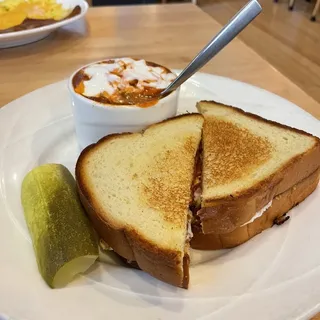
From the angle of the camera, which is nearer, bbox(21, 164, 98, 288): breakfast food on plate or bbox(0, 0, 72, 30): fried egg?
bbox(21, 164, 98, 288): breakfast food on plate

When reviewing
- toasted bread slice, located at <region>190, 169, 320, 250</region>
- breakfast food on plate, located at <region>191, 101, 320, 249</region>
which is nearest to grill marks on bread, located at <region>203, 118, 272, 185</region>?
breakfast food on plate, located at <region>191, 101, 320, 249</region>

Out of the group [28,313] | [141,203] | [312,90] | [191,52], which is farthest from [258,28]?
[28,313]

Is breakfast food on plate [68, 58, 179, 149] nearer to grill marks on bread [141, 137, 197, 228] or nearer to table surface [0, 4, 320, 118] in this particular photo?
grill marks on bread [141, 137, 197, 228]

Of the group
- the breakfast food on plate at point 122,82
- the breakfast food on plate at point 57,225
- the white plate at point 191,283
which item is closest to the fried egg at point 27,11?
the breakfast food on plate at point 122,82

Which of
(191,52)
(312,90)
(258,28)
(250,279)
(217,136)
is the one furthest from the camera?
(258,28)

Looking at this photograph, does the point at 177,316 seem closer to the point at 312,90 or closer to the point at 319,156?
the point at 319,156

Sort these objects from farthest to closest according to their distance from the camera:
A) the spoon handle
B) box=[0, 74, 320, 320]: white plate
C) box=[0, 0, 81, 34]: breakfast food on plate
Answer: box=[0, 0, 81, 34]: breakfast food on plate < the spoon handle < box=[0, 74, 320, 320]: white plate
